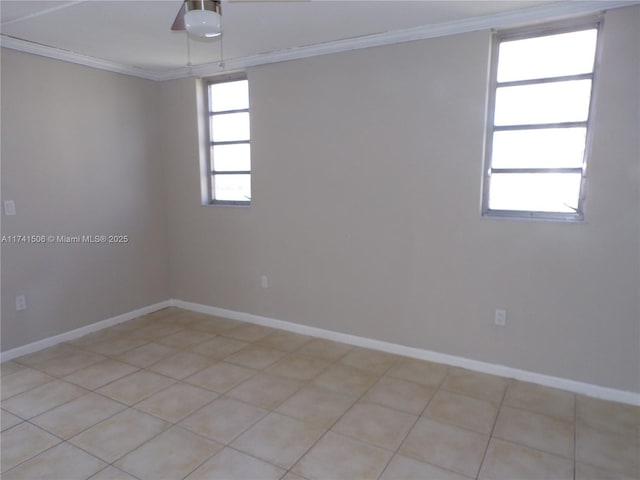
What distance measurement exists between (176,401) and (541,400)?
2246 millimetres

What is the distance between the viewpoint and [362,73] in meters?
3.01

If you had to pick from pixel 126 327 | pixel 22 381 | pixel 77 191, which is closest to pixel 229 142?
pixel 77 191

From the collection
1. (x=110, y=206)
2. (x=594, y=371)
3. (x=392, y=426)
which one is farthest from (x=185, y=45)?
(x=594, y=371)

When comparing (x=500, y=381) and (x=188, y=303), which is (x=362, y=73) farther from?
(x=188, y=303)

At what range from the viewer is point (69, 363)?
3035mm

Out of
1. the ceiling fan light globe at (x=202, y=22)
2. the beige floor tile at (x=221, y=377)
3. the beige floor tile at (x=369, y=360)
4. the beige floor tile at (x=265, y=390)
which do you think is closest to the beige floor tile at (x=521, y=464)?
the beige floor tile at (x=369, y=360)

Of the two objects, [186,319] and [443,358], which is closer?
[443,358]

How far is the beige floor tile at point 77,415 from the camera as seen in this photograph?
2.24 metres

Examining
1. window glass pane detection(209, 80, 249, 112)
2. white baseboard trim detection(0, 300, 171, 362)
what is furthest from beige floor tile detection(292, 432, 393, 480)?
window glass pane detection(209, 80, 249, 112)

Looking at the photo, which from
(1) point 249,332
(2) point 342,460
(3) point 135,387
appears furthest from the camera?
(1) point 249,332

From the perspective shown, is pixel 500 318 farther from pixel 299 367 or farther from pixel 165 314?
pixel 165 314

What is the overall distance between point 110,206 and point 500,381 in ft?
11.4

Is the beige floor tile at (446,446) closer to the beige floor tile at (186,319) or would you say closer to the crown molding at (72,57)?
the beige floor tile at (186,319)

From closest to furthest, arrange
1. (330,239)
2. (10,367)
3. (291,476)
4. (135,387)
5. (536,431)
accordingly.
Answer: (291,476) → (536,431) → (135,387) → (10,367) → (330,239)
